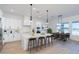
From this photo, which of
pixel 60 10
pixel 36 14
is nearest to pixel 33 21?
pixel 36 14

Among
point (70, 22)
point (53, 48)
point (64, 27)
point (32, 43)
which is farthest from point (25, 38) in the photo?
point (70, 22)

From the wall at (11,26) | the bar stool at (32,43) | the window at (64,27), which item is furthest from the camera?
the bar stool at (32,43)

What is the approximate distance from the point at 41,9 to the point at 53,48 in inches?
49.5

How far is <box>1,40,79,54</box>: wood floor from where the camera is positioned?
2.52 meters

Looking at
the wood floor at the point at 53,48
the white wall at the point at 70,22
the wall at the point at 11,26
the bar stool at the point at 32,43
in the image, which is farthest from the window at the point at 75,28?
the wall at the point at 11,26

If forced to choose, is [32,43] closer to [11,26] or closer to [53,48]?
[53,48]

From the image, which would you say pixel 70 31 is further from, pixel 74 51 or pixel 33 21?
pixel 33 21

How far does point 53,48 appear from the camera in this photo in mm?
2635

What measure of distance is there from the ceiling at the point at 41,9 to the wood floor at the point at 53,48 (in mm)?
892

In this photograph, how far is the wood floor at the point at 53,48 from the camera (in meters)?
2.52

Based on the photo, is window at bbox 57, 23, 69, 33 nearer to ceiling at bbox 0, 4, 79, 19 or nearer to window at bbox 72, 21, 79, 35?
window at bbox 72, 21, 79, 35

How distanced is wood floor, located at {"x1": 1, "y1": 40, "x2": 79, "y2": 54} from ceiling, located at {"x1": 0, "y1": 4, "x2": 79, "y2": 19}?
89 centimetres

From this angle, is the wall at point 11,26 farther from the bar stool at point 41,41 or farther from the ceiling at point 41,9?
the bar stool at point 41,41
